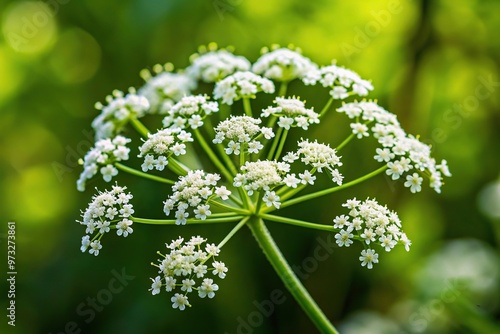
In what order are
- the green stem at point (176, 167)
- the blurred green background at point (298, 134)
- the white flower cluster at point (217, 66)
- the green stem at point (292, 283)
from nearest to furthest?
1. the green stem at point (292, 283)
2. the green stem at point (176, 167)
3. the white flower cluster at point (217, 66)
4. the blurred green background at point (298, 134)

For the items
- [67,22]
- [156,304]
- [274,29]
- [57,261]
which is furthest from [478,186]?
[67,22]

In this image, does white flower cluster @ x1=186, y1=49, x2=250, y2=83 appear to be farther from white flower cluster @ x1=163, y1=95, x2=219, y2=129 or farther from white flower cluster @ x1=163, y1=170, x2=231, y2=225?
white flower cluster @ x1=163, y1=170, x2=231, y2=225

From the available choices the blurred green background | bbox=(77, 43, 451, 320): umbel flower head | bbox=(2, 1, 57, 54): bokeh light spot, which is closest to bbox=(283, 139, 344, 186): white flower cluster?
bbox=(77, 43, 451, 320): umbel flower head

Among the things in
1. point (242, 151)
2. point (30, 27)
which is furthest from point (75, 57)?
point (242, 151)

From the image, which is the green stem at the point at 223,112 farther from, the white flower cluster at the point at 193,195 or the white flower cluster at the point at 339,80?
the white flower cluster at the point at 193,195

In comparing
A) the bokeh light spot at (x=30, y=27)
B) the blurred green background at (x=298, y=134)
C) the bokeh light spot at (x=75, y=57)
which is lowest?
the blurred green background at (x=298, y=134)

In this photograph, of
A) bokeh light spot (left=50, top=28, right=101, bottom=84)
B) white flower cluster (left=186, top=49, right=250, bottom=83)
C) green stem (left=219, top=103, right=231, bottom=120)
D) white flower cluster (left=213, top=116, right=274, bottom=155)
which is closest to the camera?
white flower cluster (left=213, top=116, right=274, bottom=155)

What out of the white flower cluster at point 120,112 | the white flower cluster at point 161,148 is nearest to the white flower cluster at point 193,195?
the white flower cluster at point 161,148
